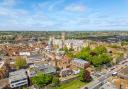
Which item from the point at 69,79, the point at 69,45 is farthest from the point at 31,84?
the point at 69,45

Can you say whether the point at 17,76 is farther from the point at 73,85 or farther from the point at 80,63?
the point at 80,63

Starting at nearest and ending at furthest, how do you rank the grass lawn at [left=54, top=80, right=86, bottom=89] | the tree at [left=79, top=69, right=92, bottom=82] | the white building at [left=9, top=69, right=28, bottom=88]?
the grass lawn at [left=54, top=80, right=86, bottom=89] < the white building at [left=9, top=69, right=28, bottom=88] < the tree at [left=79, top=69, right=92, bottom=82]

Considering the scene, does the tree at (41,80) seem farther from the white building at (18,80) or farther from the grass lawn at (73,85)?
the white building at (18,80)

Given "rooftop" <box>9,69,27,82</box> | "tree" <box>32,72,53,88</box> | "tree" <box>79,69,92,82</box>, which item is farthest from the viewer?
"tree" <box>79,69,92,82</box>

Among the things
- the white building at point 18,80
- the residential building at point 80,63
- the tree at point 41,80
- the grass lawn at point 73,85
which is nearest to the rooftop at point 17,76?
the white building at point 18,80

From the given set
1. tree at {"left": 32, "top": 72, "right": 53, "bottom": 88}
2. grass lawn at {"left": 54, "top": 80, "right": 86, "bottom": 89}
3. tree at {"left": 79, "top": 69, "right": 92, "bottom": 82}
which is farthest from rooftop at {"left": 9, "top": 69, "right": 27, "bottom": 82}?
tree at {"left": 79, "top": 69, "right": 92, "bottom": 82}

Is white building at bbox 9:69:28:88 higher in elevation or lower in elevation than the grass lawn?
higher

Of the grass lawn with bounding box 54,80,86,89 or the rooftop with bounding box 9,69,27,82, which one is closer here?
the grass lawn with bounding box 54,80,86,89

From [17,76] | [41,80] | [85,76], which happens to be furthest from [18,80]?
[85,76]

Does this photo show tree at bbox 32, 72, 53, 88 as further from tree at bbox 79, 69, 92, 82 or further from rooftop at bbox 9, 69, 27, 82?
tree at bbox 79, 69, 92, 82

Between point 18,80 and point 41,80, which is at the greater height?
point 41,80

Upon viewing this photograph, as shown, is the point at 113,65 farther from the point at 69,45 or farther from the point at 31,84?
the point at 69,45
